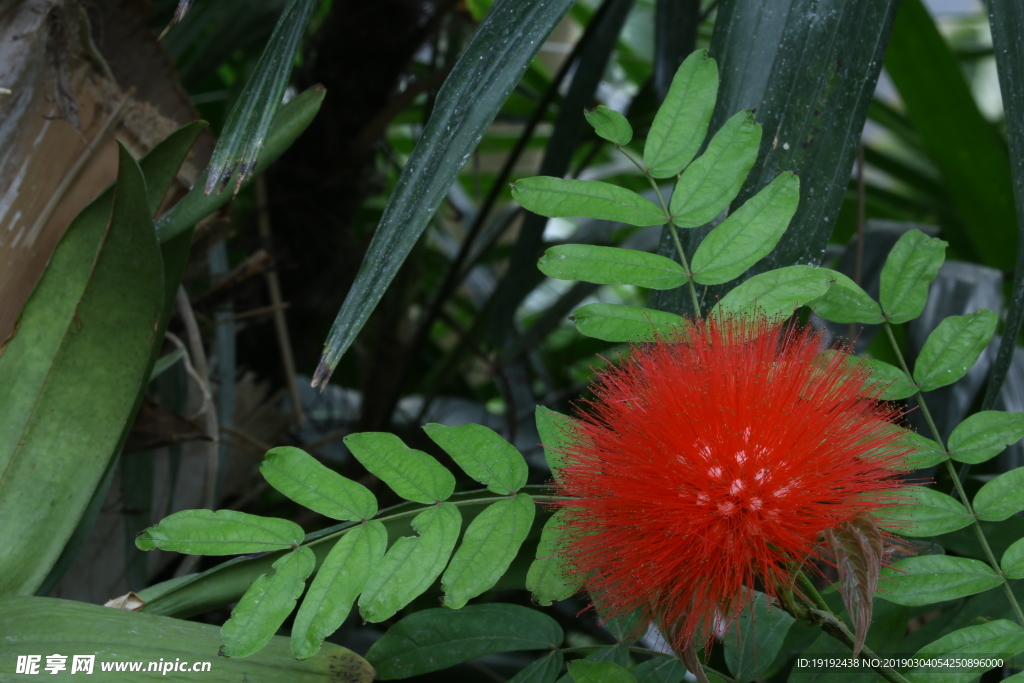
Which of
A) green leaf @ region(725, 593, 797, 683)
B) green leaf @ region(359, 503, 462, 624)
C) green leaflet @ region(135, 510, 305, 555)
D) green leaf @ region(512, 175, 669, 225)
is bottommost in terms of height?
green leaf @ region(725, 593, 797, 683)

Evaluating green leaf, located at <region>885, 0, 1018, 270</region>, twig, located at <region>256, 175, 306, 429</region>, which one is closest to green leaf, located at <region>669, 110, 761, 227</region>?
twig, located at <region>256, 175, 306, 429</region>

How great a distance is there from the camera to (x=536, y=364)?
1.34 metres

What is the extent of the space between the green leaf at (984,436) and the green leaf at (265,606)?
1.09 feet

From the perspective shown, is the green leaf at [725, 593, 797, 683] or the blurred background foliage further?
the blurred background foliage

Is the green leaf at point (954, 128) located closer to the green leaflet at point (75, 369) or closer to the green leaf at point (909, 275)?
the green leaf at point (909, 275)

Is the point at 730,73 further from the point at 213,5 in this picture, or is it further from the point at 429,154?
the point at 213,5

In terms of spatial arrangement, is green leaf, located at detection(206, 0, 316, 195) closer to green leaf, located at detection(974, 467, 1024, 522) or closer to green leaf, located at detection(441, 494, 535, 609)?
green leaf, located at detection(441, 494, 535, 609)

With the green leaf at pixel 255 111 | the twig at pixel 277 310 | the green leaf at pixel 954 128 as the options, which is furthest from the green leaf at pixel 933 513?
the green leaf at pixel 954 128

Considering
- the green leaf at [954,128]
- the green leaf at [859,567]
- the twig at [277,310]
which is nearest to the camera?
the green leaf at [859,567]

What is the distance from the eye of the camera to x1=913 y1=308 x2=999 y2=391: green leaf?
39cm

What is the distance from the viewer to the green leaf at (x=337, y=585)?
31cm

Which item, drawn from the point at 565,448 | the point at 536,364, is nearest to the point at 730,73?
the point at 565,448

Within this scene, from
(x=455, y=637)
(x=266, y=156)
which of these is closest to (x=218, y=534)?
(x=455, y=637)

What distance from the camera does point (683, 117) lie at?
0.39 m
